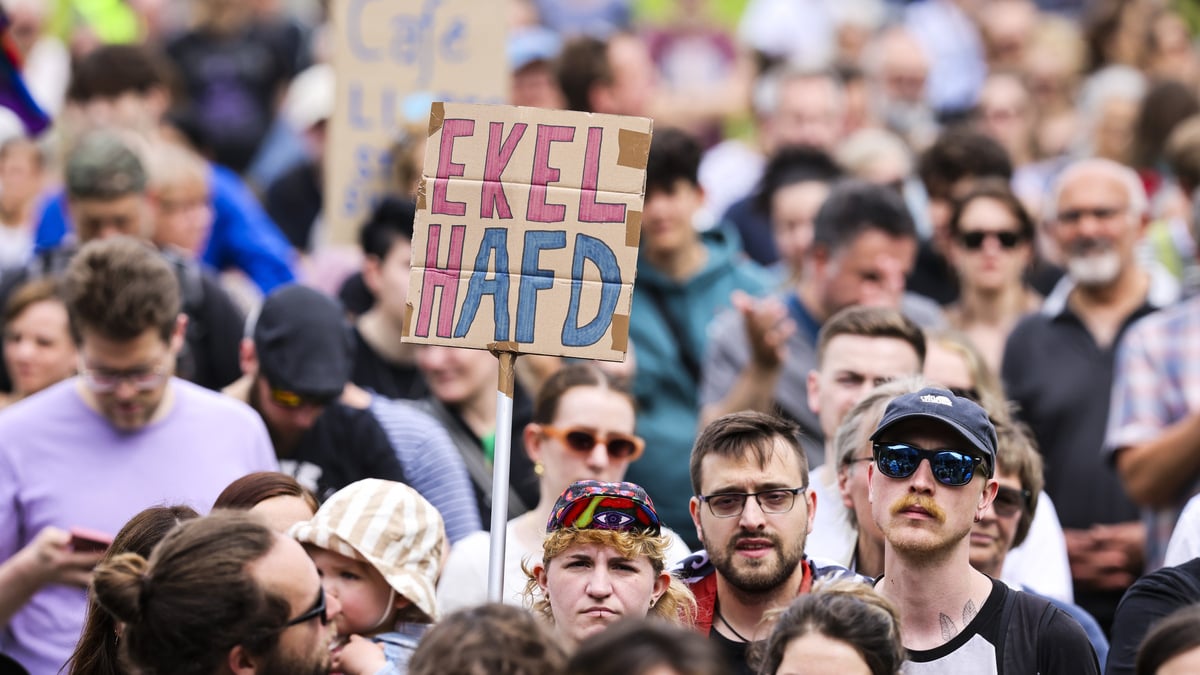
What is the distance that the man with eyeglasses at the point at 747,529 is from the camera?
5348 millimetres

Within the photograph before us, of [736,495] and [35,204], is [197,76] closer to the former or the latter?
[35,204]

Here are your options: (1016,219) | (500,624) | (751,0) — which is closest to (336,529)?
(500,624)

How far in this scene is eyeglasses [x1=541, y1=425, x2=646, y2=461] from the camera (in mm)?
6508

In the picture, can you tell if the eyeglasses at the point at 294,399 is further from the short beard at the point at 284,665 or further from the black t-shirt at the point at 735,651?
the short beard at the point at 284,665

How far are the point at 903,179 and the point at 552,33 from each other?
4774mm

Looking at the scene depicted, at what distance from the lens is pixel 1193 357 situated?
7617 mm

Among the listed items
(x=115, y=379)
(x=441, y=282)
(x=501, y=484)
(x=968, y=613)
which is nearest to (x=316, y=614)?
(x=501, y=484)

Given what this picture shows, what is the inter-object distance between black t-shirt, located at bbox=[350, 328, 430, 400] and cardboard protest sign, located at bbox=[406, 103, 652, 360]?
265 cm

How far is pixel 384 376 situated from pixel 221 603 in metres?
3.80

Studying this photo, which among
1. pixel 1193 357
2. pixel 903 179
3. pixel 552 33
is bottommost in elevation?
pixel 1193 357

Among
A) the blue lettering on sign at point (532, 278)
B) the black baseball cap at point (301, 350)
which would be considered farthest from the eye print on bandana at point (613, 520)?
the black baseball cap at point (301, 350)

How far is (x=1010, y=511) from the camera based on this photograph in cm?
613

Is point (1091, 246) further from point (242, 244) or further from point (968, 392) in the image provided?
point (242, 244)

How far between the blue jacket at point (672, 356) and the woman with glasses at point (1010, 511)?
6.57 feet
